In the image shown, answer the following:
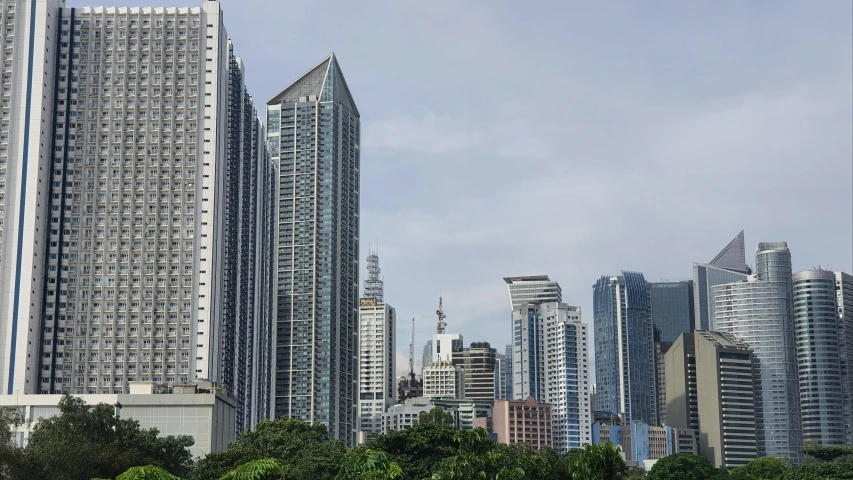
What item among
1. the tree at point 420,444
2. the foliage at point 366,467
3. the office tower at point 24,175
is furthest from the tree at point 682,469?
the foliage at point 366,467

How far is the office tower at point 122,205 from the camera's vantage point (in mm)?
165875

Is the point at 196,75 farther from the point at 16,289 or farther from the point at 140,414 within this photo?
the point at 140,414

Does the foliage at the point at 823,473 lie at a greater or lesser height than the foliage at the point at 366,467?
lesser

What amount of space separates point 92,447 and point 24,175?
94.4 m

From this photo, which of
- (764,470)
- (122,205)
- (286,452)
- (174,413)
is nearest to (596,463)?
(286,452)

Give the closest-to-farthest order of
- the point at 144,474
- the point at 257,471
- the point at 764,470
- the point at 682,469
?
1. the point at 144,474
2. the point at 257,471
3. the point at 682,469
4. the point at 764,470

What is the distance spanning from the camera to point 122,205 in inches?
6826

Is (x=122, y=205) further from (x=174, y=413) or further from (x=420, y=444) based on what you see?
(x=420, y=444)

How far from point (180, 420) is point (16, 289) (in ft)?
165

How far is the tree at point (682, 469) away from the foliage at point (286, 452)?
4628 centimetres

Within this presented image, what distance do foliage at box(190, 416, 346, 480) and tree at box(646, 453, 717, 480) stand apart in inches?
1822

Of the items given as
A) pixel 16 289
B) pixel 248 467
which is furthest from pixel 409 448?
pixel 16 289

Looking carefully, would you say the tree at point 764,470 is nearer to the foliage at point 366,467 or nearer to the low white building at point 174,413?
the low white building at point 174,413

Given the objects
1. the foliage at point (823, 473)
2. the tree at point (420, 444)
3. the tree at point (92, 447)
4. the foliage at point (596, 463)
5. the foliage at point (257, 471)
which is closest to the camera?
the foliage at point (257, 471)
